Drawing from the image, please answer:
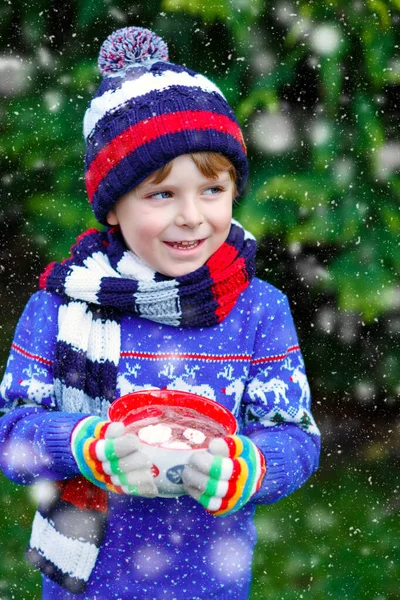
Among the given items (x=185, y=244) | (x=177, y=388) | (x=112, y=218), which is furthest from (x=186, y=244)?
(x=177, y=388)

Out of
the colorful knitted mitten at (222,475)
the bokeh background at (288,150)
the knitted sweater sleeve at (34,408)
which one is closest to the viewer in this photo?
the colorful knitted mitten at (222,475)

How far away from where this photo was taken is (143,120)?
1.82m

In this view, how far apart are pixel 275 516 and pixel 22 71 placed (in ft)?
7.20

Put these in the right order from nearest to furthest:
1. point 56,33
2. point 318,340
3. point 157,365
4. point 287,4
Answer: point 157,365 → point 287,4 → point 56,33 → point 318,340

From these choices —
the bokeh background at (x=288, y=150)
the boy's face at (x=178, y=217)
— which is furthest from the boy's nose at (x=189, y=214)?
the bokeh background at (x=288, y=150)

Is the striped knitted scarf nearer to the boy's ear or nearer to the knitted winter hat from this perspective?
the boy's ear

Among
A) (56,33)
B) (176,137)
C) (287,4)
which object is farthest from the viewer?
(56,33)

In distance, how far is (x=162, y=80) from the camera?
187 cm

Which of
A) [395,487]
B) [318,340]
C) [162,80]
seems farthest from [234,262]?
[395,487]

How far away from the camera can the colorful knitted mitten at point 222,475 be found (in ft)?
4.99

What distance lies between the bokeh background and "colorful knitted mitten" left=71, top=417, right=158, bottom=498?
159 centimetres

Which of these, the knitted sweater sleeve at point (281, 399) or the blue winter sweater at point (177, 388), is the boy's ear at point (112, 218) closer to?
the blue winter sweater at point (177, 388)

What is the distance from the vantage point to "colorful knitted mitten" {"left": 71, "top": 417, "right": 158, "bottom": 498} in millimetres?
1524

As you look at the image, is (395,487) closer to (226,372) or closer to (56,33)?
(226,372)
